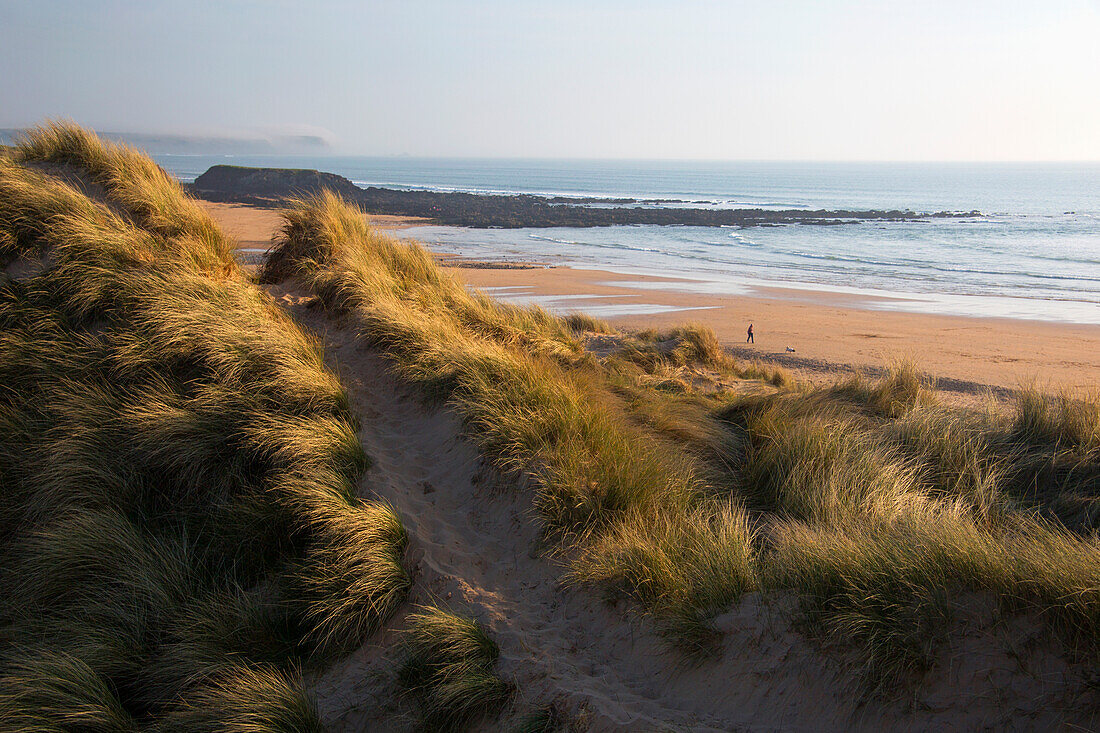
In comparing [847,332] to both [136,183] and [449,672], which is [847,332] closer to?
[136,183]

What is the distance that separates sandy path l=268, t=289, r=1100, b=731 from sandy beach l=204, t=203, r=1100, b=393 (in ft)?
24.3

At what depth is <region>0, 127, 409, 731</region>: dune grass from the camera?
3623 mm

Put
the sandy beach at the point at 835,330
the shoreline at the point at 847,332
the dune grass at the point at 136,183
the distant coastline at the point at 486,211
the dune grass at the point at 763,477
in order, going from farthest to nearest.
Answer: the distant coastline at the point at 486,211, the sandy beach at the point at 835,330, the shoreline at the point at 847,332, the dune grass at the point at 136,183, the dune grass at the point at 763,477

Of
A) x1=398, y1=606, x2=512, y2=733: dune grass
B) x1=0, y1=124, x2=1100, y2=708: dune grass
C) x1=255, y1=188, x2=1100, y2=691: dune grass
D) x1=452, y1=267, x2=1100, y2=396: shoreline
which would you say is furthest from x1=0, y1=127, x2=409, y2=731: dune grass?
x1=452, y1=267, x2=1100, y2=396: shoreline

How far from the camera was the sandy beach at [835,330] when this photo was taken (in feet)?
48.8

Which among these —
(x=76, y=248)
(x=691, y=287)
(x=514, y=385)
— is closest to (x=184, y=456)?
(x=514, y=385)

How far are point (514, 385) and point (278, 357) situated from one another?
214 centimetres

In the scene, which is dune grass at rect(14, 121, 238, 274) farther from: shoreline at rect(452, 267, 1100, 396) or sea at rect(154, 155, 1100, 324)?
sea at rect(154, 155, 1100, 324)

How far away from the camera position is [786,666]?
10.7 feet

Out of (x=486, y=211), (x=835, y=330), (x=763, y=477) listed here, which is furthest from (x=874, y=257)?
(x=763, y=477)

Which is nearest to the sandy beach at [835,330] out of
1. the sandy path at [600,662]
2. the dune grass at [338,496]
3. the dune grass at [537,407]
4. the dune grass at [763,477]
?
the dune grass at [537,407]

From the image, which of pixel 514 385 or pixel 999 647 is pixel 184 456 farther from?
pixel 999 647

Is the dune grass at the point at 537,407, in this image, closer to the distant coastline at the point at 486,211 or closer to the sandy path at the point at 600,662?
the sandy path at the point at 600,662

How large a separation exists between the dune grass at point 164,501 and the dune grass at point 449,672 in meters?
0.50
